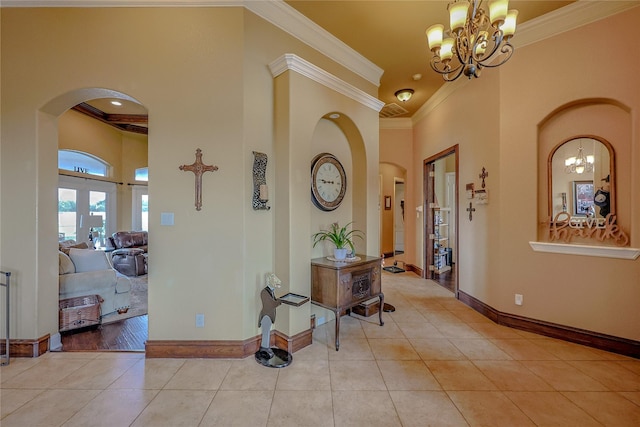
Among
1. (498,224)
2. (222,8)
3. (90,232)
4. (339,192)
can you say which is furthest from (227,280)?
(90,232)

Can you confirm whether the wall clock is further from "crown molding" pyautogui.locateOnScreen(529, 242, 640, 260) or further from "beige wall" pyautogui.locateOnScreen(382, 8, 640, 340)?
"crown molding" pyautogui.locateOnScreen(529, 242, 640, 260)

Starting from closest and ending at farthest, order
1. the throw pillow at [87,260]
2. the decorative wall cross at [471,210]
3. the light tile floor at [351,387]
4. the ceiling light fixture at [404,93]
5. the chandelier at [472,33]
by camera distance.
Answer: the light tile floor at [351,387], the chandelier at [472,33], the throw pillow at [87,260], the decorative wall cross at [471,210], the ceiling light fixture at [404,93]

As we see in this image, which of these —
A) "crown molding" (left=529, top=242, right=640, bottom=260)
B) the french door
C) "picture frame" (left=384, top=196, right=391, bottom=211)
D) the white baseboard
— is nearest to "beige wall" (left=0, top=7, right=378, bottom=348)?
the white baseboard

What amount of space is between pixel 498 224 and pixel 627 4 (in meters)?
2.34

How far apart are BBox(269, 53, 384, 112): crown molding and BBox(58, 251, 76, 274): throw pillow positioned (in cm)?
331

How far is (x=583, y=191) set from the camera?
294cm

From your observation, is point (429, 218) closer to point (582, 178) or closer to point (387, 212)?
point (387, 212)

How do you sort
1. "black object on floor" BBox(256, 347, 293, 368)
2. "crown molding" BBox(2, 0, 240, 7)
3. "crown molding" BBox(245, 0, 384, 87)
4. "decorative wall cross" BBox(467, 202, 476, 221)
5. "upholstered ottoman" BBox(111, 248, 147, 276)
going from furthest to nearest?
"upholstered ottoman" BBox(111, 248, 147, 276)
"decorative wall cross" BBox(467, 202, 476, 221)
"crown molding" BBox(245, 0, 384, 87)
"crown molding" BBox(2, 0, 240, 7)
"black object on floor" BBox(256, 347, 293, 368)

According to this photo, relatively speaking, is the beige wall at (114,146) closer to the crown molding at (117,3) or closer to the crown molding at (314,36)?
the crown molding at (117,3)

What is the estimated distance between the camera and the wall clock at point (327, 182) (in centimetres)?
323

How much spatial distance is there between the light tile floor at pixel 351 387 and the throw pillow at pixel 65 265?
108 cm

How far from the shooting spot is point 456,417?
1.85 meters

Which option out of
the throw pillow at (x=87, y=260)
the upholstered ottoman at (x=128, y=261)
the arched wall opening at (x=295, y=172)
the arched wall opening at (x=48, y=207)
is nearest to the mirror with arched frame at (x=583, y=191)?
the arched wall opening at (x=295, y=172)

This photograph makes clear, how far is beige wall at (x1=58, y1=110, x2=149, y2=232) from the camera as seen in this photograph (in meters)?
5.77
